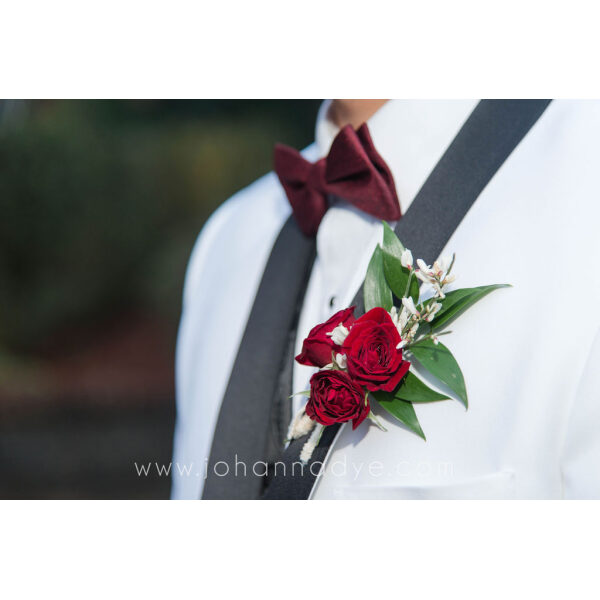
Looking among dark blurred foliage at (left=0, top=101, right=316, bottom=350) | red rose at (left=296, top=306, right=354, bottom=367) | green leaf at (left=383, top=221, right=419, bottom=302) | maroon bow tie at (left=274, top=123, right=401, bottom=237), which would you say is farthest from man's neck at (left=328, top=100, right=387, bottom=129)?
dark blurred foliage at (left=0, top=101, right=316, bottom=350)

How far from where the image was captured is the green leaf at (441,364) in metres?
0.83

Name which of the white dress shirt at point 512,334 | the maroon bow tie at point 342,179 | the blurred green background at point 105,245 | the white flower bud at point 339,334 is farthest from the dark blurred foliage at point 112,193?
the white flower bud at point 339,334

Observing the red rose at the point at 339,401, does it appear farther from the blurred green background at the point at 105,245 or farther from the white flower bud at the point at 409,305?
the blurred green background at the point at 105,245

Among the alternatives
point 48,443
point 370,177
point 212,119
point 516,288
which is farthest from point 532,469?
point 212,119

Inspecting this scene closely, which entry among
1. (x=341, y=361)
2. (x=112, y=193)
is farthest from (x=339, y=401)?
(x=112, y=193)

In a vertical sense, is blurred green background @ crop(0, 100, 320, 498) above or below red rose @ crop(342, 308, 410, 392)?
above

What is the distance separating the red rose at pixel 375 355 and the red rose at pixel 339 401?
0.02m

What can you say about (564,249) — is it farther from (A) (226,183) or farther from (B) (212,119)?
(B) (212,119)

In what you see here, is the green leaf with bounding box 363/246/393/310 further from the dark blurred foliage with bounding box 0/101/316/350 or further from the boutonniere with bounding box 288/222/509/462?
the dark blurred foliage with bounding box 0/101/316/350

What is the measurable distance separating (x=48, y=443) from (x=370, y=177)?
15.7 ft

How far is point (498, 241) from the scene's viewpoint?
2.83 feet

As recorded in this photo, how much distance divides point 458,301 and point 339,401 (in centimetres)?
21

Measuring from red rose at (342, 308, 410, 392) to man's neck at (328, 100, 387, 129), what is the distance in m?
0.47

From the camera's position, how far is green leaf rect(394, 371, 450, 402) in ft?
2.81
